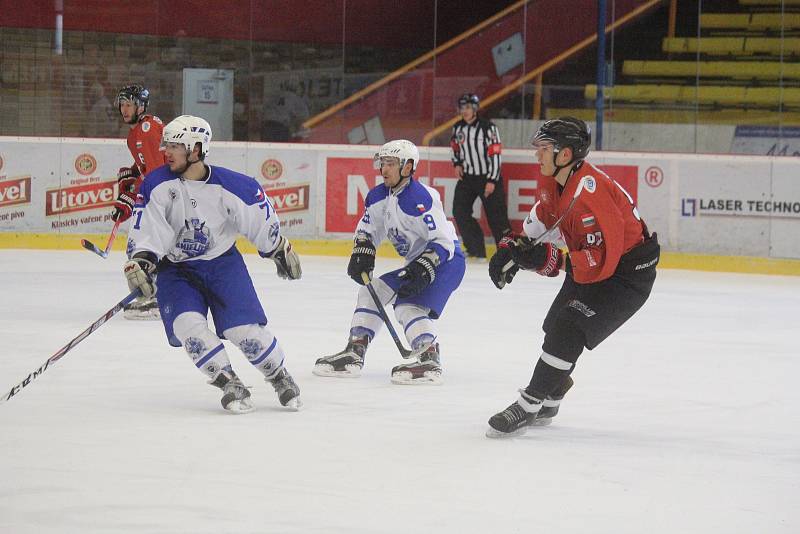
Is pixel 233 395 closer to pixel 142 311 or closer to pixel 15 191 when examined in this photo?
pixel 142 311

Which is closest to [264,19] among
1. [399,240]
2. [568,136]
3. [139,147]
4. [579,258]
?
[139,147]

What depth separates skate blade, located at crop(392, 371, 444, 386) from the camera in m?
4.90

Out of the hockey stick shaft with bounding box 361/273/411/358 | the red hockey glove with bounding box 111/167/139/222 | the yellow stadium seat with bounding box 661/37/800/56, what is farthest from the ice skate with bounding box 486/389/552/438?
the yellow stadium seat with bounding box 661/37/800/56

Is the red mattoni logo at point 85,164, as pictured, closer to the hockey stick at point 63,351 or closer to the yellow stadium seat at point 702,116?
the yellow stadium seat at point 702,116

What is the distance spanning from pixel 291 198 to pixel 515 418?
6297mm

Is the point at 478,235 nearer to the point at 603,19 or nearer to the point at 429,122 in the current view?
the point at 429,122

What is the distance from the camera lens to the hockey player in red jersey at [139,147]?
262 inches

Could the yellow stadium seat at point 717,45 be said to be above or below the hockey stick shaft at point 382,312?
above

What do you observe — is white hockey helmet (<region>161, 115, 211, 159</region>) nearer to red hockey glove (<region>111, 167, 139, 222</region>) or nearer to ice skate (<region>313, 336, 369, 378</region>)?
ice skate (<region>313, 336, 369, 378</region>)

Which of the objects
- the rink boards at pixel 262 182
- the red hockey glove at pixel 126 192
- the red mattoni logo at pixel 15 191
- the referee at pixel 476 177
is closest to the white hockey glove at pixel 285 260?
the red hockey glove at pixel 126 192

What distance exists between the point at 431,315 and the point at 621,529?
7.20 ft

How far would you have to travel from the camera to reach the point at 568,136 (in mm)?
3928

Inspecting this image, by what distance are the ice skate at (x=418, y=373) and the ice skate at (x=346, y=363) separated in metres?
0.17

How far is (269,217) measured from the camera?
13.9ft
